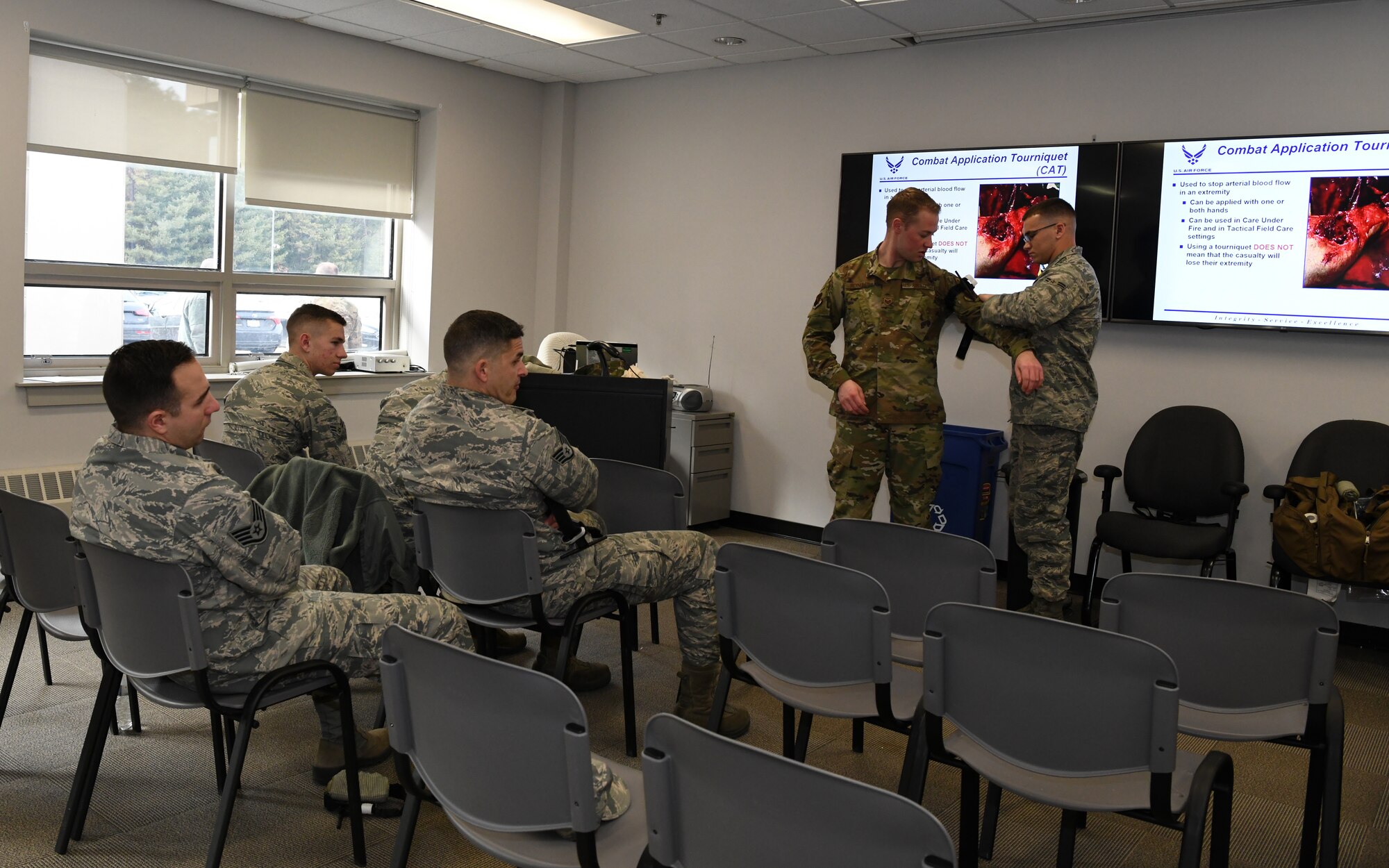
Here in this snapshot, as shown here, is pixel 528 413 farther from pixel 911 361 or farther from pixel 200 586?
pixel 911 361

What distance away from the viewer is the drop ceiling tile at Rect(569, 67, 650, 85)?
683 cm

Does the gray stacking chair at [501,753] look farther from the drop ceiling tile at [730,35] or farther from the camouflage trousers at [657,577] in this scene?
the drop ceiling tile at [730,35]

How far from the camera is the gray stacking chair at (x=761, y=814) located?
129 centimetres

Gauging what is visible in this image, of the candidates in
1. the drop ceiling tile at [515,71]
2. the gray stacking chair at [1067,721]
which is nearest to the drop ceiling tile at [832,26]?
the drop ceiling tile at [515,71]

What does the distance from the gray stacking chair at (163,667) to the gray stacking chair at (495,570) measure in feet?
1.73

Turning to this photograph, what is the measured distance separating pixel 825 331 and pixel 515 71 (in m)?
3.67

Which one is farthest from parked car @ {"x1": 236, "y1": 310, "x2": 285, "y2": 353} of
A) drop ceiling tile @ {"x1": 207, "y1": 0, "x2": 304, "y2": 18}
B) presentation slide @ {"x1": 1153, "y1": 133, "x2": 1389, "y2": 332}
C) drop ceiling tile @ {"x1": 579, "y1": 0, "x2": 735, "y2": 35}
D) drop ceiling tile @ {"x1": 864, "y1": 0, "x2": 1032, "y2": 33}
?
presentation slide @ {"x1": 1153, "y1": 133, "x2": 1389, "y2": 332}

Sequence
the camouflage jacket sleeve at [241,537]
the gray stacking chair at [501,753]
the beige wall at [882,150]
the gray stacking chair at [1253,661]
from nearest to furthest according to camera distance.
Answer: the gray stacking chair at [501,753] < the camouflage jacket sleeve at [241,537] < the gray stacking chair at [1253,661] < the beige wall at [882,150]

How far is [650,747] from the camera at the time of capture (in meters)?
1.54

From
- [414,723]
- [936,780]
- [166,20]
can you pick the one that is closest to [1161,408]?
[936,780]

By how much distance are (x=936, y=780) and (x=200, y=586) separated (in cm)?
211

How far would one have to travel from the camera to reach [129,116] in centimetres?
546

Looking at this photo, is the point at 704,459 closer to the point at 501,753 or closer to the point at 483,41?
the point at 483,41

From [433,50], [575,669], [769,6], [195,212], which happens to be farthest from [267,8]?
[575,669]
